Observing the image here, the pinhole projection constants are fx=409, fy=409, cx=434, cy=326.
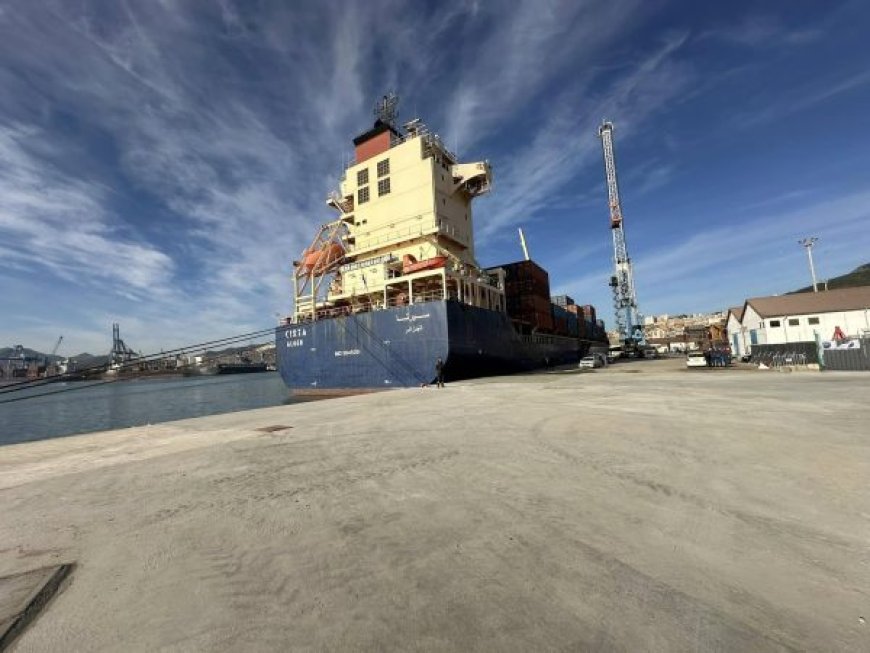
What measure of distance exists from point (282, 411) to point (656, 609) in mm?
11732

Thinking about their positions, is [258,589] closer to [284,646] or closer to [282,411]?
[284,646]

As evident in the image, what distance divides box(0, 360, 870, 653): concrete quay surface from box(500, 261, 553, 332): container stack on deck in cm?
3026

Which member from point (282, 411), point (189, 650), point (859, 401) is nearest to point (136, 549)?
point (189, 650)

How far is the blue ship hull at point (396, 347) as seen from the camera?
75.7ft

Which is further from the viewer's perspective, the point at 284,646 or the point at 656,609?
the point at 656,609

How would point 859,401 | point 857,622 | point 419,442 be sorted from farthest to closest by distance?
point 859,401 → point 419,442 → point 857,622

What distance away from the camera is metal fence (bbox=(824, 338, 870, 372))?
21.4 m

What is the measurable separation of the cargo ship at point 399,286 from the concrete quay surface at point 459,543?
1672 cm

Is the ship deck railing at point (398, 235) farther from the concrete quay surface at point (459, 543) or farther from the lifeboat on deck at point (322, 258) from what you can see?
the concrete quay surface at point (459, 543)

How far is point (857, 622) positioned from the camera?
7.42 ft

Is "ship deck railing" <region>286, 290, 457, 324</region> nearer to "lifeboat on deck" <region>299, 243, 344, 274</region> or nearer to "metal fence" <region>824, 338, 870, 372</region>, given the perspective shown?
"lifeboat on deck" <region>299, 243, 344, 274</region>

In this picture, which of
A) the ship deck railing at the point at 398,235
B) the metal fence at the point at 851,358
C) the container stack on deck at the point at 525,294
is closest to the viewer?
the metal fence at the point at 851,358

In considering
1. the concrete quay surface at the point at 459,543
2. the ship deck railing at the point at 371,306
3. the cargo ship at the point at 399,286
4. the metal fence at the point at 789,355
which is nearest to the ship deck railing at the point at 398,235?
the cargo ship at the point at 399,286

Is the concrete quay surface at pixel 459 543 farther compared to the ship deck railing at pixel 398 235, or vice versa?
the ship deck railing at pixel 398 235
